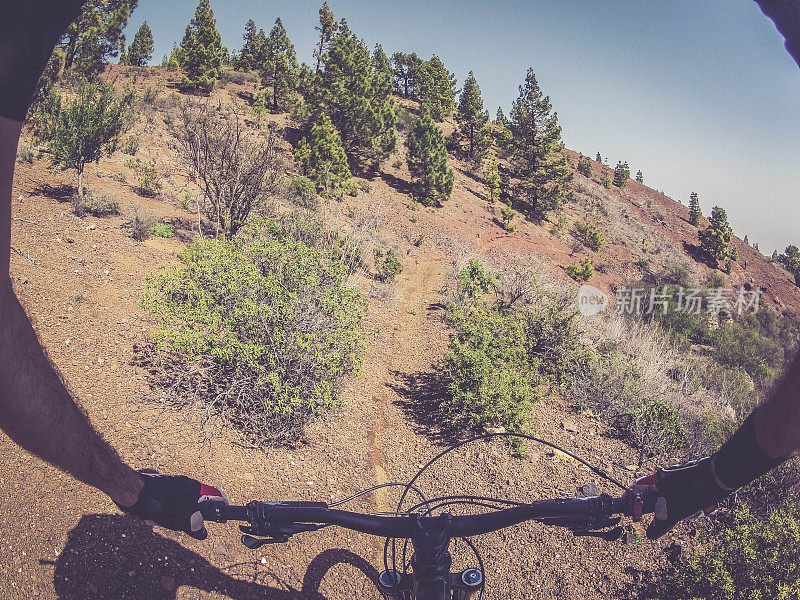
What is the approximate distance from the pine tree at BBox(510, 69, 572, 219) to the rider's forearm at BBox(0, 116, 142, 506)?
32175 mm

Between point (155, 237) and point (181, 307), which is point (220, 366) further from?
point (155, 237)

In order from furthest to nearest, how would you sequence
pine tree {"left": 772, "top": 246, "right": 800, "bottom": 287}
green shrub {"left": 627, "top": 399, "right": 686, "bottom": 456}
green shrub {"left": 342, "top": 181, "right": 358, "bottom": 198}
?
1. pine tree {"left": 772, "top": 246, "right": 800, "bottom": 287}
2. green shrub {"left": 342, "top": 181, "right": 358, "bottom": 198}
3. green shrub {"left": 627, "top": 399, "right": 686, "bottom": 456}

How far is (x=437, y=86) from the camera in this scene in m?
41.5

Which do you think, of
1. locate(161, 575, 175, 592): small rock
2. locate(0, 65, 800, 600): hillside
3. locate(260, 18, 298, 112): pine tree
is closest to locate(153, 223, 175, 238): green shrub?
locate(0, 65, 800, 600): hillside

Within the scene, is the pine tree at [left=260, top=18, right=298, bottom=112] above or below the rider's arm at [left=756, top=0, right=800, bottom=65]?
above

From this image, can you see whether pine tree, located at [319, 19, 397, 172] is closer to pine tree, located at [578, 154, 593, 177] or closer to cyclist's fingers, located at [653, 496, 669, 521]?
cyclist's fingers, located at [653, 496, 669, 521]

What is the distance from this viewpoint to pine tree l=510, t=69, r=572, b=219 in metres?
29.4

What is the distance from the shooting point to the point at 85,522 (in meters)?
3.55

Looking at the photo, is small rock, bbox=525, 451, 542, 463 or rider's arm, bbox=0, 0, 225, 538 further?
small rock, bbox=525, 451, 542, 463

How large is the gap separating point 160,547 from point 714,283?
36289mm

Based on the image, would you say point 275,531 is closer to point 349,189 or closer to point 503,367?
point 503,367

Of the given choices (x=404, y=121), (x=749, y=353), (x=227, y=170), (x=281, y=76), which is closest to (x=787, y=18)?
(x=227, y=170)

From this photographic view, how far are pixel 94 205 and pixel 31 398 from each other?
11.9 m

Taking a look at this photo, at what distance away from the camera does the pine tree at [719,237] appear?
124 feet
